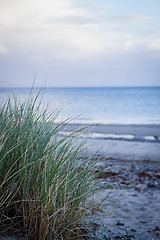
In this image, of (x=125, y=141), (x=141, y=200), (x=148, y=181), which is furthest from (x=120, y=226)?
(x=125, y=141)

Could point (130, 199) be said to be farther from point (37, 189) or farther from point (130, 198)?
point (37, 189)

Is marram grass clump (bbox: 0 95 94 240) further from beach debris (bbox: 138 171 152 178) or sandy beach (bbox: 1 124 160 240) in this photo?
beach debris (bbox: 138 171 152 178)

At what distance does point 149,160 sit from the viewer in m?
6.91

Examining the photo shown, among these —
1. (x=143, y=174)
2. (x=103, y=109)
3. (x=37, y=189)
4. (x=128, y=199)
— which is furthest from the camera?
(x=103, y=109)

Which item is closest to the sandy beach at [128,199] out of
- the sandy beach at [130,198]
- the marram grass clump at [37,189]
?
the sandy beach at [130,198]

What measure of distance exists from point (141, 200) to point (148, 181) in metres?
1.29

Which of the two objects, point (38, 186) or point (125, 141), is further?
point (125, 141)

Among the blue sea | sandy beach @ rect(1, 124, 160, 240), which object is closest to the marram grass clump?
sandy beach @ rect(1, 124, 160, 240)

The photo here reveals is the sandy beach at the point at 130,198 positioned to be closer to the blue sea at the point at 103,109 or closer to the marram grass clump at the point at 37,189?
the marram grass clump at the point at 37,189

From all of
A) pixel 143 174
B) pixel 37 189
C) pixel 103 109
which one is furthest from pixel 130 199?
pixel 103 109

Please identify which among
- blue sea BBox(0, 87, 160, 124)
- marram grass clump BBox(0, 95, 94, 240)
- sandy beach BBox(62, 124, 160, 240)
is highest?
blue sea BBox(0, 87, 160, 124)

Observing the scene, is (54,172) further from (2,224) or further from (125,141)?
(125,141)

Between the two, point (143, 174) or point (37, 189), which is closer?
point (37, 189)

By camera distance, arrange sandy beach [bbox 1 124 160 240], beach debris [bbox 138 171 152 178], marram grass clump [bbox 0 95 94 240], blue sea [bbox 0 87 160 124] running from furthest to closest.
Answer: beach debris [bbox 138 171 152 178] < blue sea [bbox 0 87 160 124] < sandy beach [bbox 1 124 160 240] < marram grass clump [bbox 0 95 94 240]
